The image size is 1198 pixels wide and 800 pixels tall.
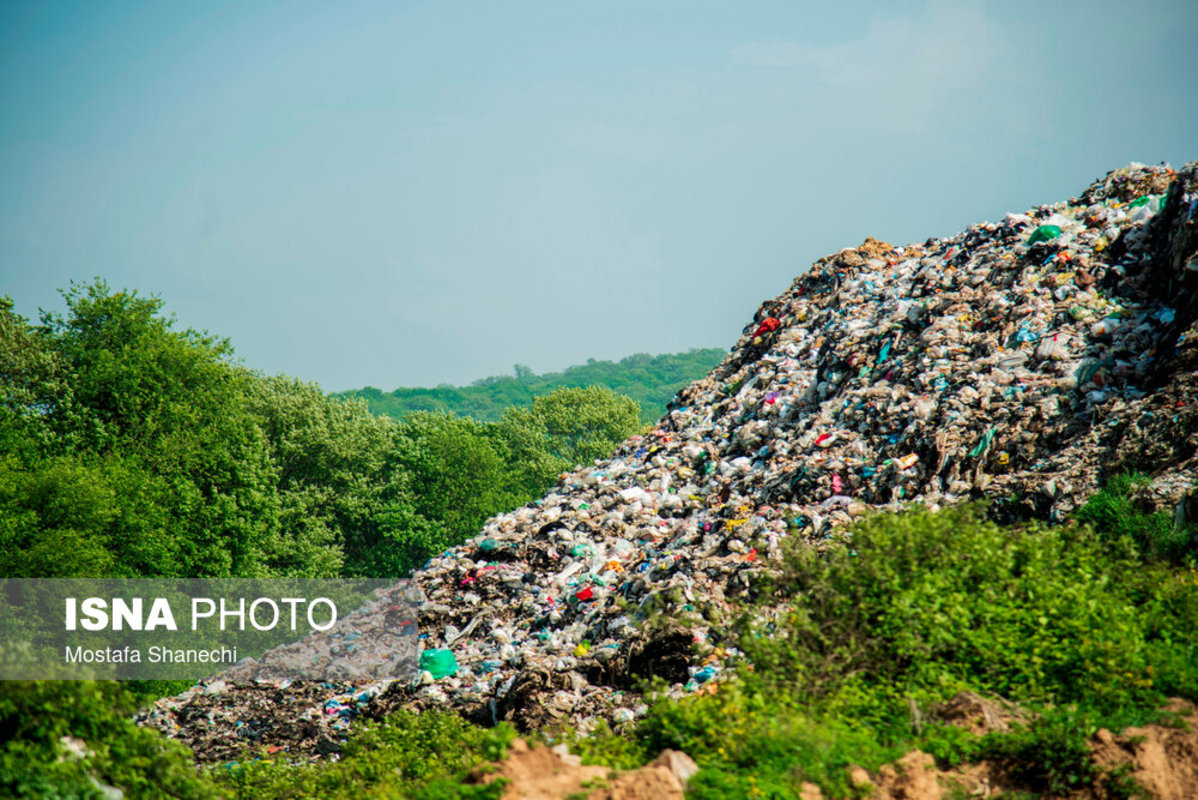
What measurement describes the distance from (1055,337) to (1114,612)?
5008 mm

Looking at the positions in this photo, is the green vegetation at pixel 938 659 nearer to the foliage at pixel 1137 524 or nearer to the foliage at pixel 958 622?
the foliage at pixel 958 622

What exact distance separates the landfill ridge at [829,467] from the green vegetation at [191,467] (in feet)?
13.0

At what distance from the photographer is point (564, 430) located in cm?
3316

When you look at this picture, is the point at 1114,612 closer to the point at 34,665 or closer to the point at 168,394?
the point at 34,665

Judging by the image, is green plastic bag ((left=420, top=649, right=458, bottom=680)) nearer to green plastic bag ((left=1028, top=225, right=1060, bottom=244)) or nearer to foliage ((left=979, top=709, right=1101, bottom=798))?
foliage ((left=979, top=709, right=1101, bottom=798))

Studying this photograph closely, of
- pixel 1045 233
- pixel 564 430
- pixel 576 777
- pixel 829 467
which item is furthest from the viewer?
pixel 564 430

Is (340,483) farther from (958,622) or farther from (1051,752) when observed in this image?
(1051,752)

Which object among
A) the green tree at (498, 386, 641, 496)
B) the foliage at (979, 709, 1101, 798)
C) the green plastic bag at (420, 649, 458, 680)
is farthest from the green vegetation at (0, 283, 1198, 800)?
the green tree at (498, 386, 641, 496)

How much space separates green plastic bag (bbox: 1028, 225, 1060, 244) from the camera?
11.5m

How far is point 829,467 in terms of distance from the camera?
9844 mm

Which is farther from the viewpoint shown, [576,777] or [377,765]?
[377,765]

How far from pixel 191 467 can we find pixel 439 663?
9481mm

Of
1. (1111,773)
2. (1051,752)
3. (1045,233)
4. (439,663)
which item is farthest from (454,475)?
(1111,773)

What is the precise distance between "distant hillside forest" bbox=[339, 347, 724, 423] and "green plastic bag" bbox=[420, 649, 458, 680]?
2530 inches
